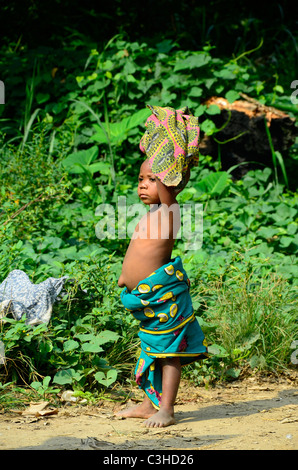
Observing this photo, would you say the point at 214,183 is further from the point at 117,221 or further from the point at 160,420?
the point at 160,420

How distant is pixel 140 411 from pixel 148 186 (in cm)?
113

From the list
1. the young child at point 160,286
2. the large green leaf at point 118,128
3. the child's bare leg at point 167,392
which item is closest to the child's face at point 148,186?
the young child at point 160,286

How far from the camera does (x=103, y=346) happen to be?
3578mm

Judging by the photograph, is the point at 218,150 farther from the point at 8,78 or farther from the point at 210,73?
the point at 8,78

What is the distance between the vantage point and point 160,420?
288cm

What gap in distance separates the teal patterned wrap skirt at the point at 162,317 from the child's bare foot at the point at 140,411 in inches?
2.4

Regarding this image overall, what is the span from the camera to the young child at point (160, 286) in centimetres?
290

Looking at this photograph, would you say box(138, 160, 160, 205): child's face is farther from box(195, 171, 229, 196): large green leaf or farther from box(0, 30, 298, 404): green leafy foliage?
box(195, 171, 229, 196): large green leaf

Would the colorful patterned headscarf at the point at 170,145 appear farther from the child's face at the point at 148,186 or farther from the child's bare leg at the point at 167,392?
the child's bare leg at the point at 167,392

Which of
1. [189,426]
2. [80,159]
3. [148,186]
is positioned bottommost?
[189,426]

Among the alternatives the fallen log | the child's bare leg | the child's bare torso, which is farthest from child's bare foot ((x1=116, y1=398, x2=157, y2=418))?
the fallen log

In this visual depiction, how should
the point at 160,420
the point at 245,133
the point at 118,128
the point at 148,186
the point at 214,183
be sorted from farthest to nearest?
the point at 245,133, the point at 118,128, the point at 214,183, the point at 148,186, the point at 160,420

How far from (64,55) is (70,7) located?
129cm

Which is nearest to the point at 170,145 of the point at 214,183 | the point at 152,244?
the point at 152,244
